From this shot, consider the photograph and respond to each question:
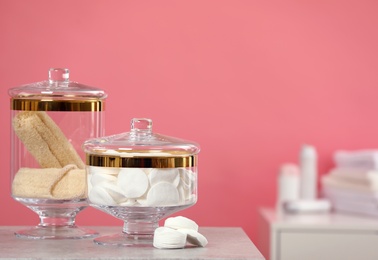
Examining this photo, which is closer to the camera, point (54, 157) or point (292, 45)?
point (54, 157)

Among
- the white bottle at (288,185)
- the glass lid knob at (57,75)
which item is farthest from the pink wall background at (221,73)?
the glass lid knob at (57,75)

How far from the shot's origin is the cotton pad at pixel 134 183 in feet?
4.85

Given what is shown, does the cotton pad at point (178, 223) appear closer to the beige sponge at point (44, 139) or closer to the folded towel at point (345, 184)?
the beige sponge at point (44, 139)

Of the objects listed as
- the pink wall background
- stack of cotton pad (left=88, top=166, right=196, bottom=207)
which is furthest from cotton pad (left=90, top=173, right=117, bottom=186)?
the pink wall background

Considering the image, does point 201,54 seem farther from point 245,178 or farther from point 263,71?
point 245,178

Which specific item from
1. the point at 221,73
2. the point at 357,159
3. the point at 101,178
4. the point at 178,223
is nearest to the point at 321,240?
the point at 357,159

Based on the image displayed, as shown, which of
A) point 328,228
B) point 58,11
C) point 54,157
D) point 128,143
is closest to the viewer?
point 128,143

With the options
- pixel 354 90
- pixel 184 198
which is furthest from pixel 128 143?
pixel 354 90

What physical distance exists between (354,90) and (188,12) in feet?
2.54

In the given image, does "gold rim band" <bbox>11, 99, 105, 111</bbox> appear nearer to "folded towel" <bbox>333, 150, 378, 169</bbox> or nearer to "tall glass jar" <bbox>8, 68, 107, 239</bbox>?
"tall glass jar" <bbox>8, 68, 107, 239</bbox>

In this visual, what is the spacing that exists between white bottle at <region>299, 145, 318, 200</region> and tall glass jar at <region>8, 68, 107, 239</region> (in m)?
1.69

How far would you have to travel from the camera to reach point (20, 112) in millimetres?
1682

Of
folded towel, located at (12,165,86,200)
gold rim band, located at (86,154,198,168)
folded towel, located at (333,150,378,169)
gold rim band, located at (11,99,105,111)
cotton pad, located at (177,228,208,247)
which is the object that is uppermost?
gold rim band, located at (11,99,105,111)

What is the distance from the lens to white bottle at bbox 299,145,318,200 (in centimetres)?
326
